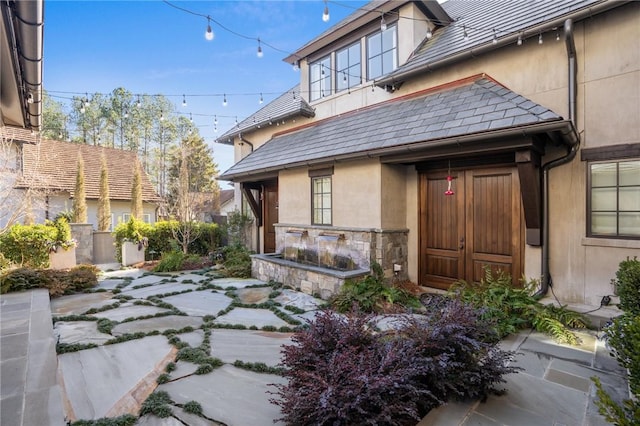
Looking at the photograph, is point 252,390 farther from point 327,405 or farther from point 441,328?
point 441,328

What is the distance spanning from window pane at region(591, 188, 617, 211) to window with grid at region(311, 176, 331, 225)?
4.66m

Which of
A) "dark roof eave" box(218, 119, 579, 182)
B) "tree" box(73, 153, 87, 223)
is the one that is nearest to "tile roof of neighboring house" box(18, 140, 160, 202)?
"tree" box(73, 153, 87, 223)

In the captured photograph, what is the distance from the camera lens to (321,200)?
747cm

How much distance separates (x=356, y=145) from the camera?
6398mm

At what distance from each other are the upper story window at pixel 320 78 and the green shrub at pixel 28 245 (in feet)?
27.3

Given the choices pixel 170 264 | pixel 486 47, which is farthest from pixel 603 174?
pixel 170 264

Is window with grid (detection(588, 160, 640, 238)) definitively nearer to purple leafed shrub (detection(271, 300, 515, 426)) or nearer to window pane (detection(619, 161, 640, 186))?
window pane (detection(619, 161, 640, 186))

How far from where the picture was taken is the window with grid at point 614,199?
4371mm

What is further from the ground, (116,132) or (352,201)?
(116,132)

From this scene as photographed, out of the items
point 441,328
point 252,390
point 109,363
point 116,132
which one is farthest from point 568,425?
point 116,132

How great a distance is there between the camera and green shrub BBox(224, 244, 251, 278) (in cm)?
810

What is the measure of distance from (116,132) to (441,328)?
91.9 ft

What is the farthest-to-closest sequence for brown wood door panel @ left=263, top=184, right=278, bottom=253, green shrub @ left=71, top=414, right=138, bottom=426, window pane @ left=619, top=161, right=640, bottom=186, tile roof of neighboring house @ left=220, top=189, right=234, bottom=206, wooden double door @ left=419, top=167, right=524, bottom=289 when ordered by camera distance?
1. tile roof of neighboring house @ left=220, top=189, right=234, bottom=206
2. brown wood door panel @ left=263, top=184, right=278, bottom=253
3. wooden double door @ left=419, top=167, right=524, bottom=289
4. window pane @ left=619, top=161, right=640, bottom=186
5. green shrub @ left=71, top=414, right=138, bottom=426

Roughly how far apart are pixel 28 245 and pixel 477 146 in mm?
10836
